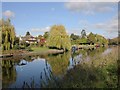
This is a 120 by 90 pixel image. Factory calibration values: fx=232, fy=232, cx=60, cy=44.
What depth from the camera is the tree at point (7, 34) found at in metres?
41.2

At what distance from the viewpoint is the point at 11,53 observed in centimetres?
4250

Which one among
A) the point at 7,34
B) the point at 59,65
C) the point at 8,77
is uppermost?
the point at 7,34

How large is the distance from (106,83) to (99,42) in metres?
110

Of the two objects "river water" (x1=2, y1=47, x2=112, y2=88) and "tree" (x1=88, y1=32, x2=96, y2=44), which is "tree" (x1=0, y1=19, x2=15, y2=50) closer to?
"river water" (x1=2, y1=47, x2=112, y2=88)

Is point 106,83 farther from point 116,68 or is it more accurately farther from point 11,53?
point 11,53

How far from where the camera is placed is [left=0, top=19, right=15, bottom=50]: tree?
4123 cm

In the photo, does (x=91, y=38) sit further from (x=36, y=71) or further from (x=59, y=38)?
(x=36, y=71)

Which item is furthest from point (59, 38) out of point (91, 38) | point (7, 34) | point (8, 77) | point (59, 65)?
point (91, 38)

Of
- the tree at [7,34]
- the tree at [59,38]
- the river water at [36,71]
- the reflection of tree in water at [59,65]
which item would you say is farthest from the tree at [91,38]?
the river water at [36,71]

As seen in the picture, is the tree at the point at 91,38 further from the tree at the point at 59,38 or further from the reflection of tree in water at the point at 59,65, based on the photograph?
the reflection of tree in water at the point at 59,65

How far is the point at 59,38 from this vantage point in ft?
183

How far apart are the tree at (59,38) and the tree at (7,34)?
15.2 metres

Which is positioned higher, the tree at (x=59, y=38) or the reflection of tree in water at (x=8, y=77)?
the tree at (x=59, y=38)

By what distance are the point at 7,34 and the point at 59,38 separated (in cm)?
1723
